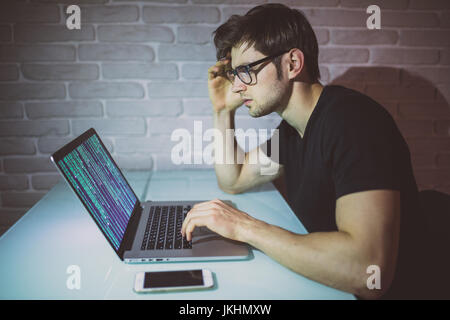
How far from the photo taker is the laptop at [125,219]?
88cm

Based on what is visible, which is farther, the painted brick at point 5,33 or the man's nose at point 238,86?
the painted brick at point 5,33

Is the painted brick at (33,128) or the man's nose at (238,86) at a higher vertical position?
the man's nose at (238,86)

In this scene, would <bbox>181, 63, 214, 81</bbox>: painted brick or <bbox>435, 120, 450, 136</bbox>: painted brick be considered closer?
<bbox>181, 63, 214, 81</bbox>: painted brick

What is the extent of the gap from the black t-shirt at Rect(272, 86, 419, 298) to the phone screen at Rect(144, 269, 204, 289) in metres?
0.40

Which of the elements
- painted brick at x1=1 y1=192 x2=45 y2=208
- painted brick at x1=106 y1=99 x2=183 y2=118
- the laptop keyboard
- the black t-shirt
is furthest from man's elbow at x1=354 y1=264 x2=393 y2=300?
painted brick at x1=1 y1=192 x2=45 y2=208

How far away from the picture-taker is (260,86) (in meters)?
1.21

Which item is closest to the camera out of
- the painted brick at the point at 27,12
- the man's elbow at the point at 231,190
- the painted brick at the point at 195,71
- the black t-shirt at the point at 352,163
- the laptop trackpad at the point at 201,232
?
the black t-shirt at the point at 352,163

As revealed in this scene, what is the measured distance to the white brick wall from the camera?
1.56 metres

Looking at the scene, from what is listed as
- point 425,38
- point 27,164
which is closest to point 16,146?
point 27,164

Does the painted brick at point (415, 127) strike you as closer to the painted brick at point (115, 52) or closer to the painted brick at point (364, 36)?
the painted brick at point (364, 36)

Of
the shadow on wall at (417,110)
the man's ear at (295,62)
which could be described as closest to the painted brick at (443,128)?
the shadow on wall at (417,110)

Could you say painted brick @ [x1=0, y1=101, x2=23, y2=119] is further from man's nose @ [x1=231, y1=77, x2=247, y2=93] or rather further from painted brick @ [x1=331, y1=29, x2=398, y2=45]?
painted brick @ [x1=331, y1=29, x2=398, y2=45]

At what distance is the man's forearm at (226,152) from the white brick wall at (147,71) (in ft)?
0.48
